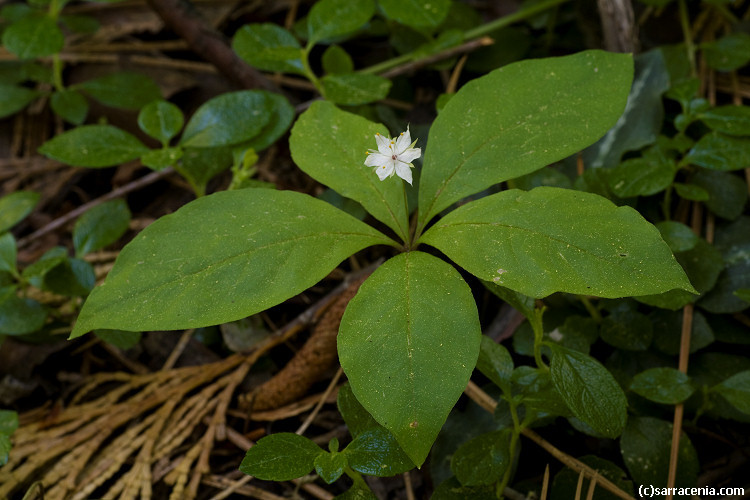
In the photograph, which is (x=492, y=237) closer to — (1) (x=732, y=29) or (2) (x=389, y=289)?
(2) (x=389, y=289)

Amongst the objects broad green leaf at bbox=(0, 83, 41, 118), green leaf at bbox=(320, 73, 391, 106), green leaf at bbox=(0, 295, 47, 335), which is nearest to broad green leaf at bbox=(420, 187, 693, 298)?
green leaf at bbox=(320, 73, 391, 106)

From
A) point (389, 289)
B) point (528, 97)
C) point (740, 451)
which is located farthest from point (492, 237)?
point (740, 451)

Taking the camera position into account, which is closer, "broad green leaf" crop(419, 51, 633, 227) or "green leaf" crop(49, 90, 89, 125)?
"broad green leaf" crop(419, 51, 633, 227)

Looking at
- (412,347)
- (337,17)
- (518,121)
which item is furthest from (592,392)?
(337,17)

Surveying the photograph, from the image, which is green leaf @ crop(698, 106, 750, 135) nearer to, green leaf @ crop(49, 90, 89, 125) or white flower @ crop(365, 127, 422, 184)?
white flower @ crop(365, 127, 422, 184)

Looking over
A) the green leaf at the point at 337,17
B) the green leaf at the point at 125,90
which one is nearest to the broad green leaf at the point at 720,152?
the green leaf at the point at 337,17
